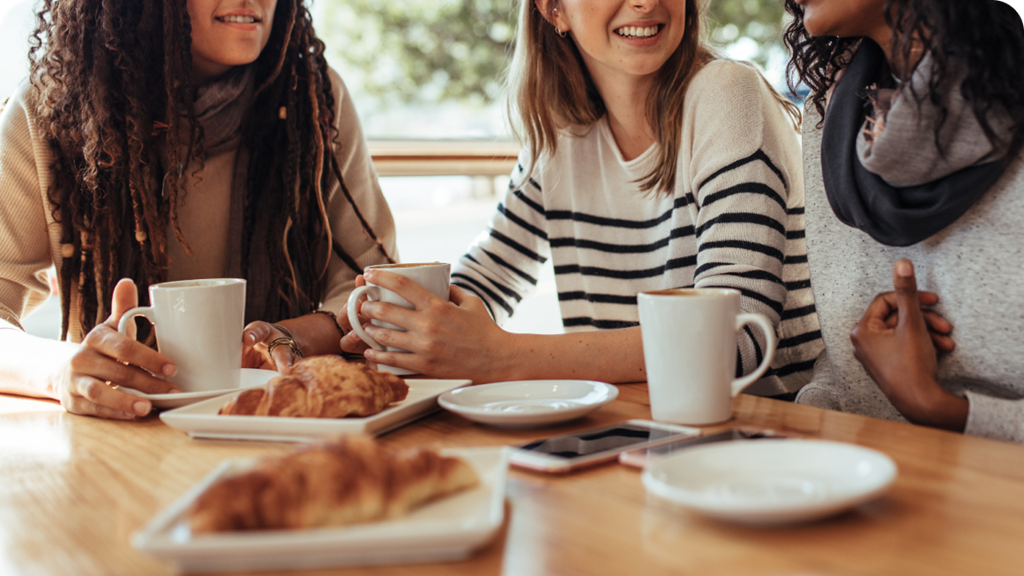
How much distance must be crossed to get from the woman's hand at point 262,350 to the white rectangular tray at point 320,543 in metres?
0.60

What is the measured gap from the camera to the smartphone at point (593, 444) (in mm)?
644

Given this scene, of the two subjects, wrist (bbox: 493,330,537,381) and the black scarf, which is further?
wrist (bbox: 493,330,537,381)

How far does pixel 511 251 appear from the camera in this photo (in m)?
1.56

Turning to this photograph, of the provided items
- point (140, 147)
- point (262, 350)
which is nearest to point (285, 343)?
point (262, 350)

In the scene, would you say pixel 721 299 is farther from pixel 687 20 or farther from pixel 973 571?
pixel 687 20

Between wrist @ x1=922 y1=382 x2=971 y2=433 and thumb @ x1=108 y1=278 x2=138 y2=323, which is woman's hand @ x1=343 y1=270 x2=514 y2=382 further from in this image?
wrist @ x1=922 y1=382 x2=971 y2=433

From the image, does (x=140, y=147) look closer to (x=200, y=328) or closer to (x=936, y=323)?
(x=200, y=328)

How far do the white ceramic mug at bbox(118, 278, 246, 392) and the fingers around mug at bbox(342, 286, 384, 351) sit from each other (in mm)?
141

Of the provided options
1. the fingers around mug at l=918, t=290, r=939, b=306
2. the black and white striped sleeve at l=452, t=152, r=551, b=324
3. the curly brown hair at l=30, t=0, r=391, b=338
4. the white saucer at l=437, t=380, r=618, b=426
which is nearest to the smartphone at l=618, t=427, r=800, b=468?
the white saucer at l=437, t=380, r=618, b=426

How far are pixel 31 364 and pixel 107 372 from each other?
155mm

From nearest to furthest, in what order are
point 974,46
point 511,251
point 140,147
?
point 974,46, point 140,147, point 511,251

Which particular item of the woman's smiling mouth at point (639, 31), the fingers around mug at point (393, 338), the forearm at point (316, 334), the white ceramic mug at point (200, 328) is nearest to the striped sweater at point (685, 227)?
the woman's smiling mouth at point (639, 31)

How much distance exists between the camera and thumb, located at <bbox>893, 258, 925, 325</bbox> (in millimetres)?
865

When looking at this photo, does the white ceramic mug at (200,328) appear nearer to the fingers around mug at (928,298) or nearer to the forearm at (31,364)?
the forearm at (31,364)
